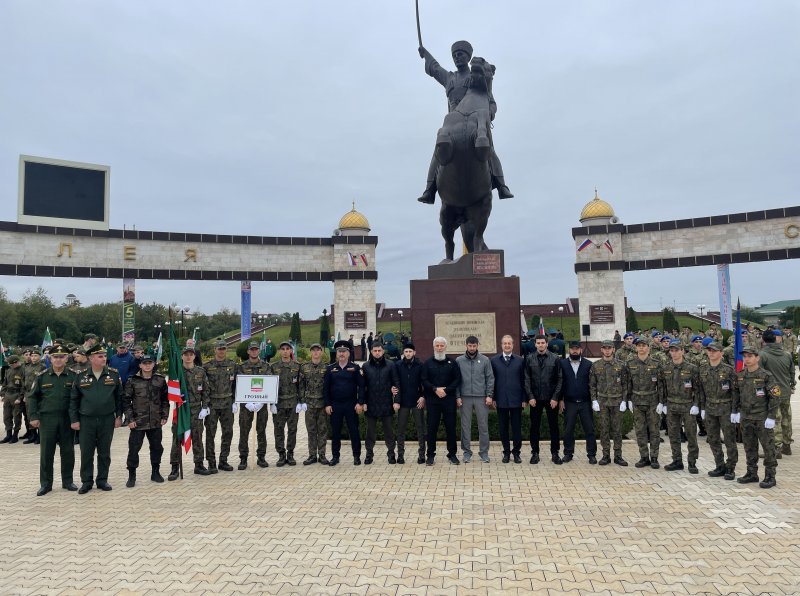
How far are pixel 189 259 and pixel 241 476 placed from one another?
85.8ft

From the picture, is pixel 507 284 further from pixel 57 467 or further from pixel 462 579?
pixel 57 467

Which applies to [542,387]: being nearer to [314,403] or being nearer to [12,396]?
[314,403]

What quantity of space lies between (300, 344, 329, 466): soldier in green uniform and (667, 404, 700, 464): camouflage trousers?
4.67m

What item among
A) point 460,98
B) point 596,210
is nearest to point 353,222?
point 596,210

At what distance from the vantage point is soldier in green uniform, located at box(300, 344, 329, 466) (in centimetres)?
779

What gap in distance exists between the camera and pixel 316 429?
25.8ft

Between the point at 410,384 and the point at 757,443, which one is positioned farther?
the point at 410,384

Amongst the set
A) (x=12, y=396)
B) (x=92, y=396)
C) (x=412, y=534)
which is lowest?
(x=412, y=534)

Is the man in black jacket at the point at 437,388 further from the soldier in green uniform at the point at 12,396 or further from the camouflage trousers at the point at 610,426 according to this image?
the soldier in green uniform at the point at 12,396

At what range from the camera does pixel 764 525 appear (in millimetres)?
4820

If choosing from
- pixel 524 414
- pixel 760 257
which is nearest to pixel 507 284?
pixel 524 414

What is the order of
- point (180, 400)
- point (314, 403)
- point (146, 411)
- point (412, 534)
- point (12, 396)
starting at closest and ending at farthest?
point (412, 534), point (146, 411), point (180, 400), point (314, 403), point (12, 396)

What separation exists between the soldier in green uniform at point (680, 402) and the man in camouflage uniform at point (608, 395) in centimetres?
54

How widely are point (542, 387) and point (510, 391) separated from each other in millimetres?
436
